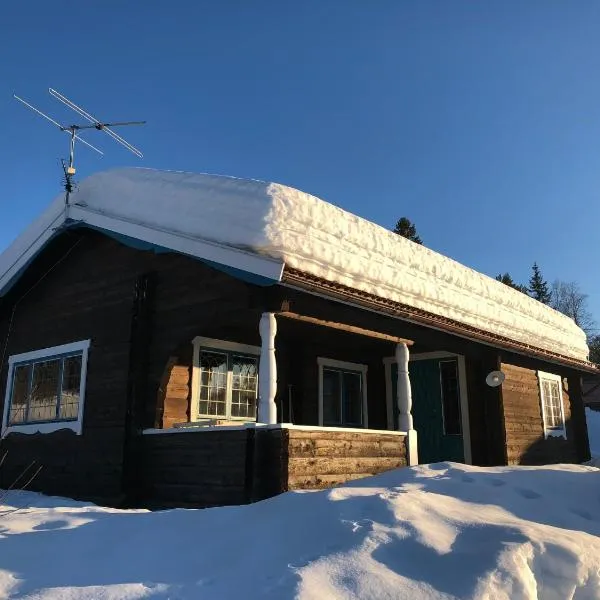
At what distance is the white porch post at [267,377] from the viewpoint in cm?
782

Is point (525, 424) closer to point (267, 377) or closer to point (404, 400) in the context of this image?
point (404, 400)

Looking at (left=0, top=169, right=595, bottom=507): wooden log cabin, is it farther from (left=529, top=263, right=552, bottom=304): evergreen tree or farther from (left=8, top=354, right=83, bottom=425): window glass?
(left=529, top=263, right=552, bottom=304): evergreen tree

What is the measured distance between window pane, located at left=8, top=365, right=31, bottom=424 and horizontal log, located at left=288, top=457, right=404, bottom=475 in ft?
19.8

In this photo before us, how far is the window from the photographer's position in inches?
497

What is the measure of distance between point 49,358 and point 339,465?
5.74 meters

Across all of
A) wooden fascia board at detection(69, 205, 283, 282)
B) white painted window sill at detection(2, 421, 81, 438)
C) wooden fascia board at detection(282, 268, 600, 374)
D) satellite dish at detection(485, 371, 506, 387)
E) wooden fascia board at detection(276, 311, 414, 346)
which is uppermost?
wooden fascia board at detection(69, 205, 283, 282)

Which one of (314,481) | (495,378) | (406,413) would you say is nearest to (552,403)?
(495,378)

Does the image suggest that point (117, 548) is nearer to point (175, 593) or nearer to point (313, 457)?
point (175, 593)

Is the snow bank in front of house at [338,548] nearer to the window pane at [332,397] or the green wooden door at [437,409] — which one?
the window pane at [332,397]

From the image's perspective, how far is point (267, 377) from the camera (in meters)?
7.91

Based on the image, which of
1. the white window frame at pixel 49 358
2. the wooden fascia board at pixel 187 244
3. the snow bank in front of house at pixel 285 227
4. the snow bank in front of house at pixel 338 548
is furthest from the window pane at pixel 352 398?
the snow bank in front of house at pixel 338 548

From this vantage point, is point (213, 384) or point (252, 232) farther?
point (213, 384)

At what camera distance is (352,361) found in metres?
13.3

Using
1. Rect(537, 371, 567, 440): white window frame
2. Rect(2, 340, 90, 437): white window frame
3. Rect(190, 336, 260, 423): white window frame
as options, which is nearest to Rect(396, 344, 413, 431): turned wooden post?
Rect(190, 336, 260, 423): white window frame
